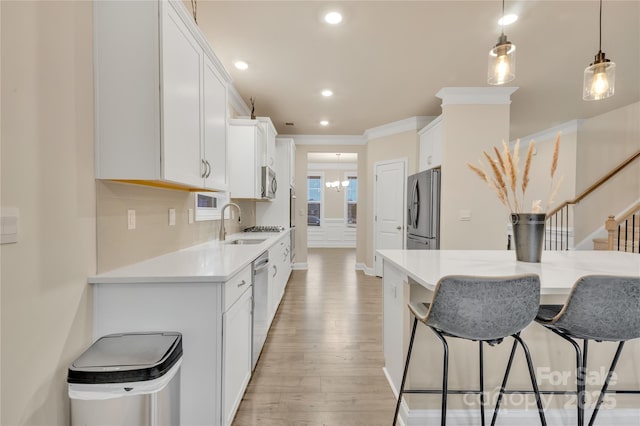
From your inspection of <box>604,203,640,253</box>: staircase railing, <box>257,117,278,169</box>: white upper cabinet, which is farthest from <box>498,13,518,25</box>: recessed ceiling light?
<box>604,203,640,253</box>: staircase railing

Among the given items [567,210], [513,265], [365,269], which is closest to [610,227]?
[567,210]

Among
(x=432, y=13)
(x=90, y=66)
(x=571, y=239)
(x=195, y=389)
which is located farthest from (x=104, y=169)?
(x=571, y=239)

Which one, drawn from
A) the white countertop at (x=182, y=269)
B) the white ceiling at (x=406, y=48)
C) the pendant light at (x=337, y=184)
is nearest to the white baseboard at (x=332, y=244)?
the pendant light at (x=337, y=184)

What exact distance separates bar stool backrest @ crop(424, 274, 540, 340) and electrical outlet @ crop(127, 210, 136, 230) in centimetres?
164

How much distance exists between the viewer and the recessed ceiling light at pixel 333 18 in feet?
7.02

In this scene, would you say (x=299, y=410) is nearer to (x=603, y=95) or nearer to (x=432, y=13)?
(x=603, y=95)

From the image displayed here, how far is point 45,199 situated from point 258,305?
140cm

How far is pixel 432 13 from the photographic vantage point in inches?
83.8

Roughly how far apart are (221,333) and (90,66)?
1.42 meters

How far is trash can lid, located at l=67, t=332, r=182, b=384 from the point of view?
1016mm

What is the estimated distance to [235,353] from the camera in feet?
5.26

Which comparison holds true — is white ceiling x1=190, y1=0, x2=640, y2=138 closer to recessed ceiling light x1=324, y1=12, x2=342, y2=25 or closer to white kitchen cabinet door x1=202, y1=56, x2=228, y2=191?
recessed ceiling light x1=324, y1=12, x2=342, y2=25

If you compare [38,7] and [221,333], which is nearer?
[38,7]

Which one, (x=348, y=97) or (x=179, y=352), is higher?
(x=348, y=97)
